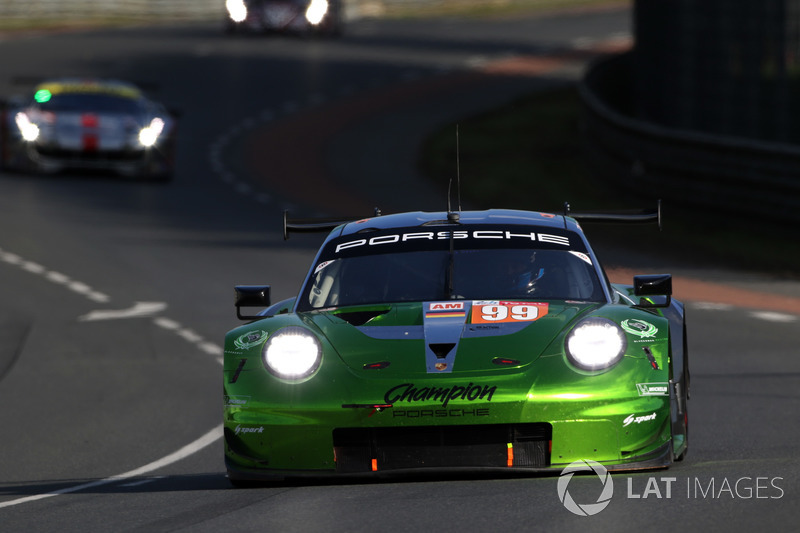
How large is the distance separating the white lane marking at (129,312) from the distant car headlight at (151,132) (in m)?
8.97

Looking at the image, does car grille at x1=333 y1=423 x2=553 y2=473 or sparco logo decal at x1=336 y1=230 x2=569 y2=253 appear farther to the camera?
sparco logo decal at x1=336 y1=230 x2=569 y2=253

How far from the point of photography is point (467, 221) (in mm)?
8562

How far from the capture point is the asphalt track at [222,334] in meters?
6.65

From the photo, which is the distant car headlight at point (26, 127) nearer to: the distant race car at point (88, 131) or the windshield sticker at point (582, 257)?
the distant race car at point (88, 131)

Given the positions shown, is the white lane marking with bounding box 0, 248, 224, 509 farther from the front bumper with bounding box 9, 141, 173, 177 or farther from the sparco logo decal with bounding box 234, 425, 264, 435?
the front bumper with bounding box 9, 141, 173, 177

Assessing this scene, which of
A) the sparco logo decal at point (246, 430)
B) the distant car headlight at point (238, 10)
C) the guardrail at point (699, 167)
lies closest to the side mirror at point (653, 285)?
the sparco logo decal at point (246, 430)

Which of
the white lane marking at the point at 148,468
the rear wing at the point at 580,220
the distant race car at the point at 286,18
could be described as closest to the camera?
the white lane marking at the point at 148,468

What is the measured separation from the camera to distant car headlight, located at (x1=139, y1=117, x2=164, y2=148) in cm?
2497

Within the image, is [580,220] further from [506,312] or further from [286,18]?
[286,18]

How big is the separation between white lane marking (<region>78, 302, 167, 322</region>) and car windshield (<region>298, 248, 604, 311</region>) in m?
7.67

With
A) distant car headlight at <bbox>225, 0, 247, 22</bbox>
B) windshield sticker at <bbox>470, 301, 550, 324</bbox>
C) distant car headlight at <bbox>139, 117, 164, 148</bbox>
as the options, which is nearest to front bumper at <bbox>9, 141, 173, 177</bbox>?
distant car headlight at <bbox>139, 117, 164, 148</bbox>

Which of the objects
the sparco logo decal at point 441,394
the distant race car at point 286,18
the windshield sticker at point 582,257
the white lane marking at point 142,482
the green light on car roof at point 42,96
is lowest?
the distant race car at point 286,18

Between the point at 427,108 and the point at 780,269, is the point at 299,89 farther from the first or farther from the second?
the point at 780,269

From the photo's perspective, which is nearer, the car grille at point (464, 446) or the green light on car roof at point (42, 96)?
the car grille at point (464, 446)
